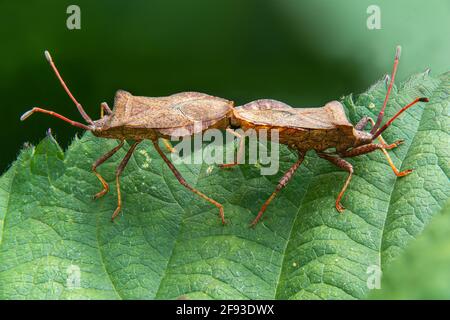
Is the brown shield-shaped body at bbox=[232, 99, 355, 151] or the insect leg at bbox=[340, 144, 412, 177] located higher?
the brown shield-shaped body at bbox=[232, 99, 355, 151]

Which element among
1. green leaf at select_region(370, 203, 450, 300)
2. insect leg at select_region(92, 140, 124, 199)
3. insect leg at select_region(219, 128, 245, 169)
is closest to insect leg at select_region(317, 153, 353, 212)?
insect leg at select_region(219, 128, 245, 169)

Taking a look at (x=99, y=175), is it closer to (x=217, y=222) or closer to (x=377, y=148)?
(x=217, y=222)

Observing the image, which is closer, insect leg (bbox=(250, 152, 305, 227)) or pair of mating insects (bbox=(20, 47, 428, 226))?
insect leg (bbox=(250, 152, 305, 227))

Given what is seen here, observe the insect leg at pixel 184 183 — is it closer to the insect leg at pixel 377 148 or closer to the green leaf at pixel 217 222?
the green leaf at pixel 217 222

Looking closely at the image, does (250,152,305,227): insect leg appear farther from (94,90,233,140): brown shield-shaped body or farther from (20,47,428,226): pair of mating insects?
(94,90,233,140): brown shield-shaped body

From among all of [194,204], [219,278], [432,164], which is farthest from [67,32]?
[432,164]

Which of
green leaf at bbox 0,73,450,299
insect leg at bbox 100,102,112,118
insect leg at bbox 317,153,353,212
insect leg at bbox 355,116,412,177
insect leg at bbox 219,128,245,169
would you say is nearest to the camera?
green leaf at bbox 0,73,450,299

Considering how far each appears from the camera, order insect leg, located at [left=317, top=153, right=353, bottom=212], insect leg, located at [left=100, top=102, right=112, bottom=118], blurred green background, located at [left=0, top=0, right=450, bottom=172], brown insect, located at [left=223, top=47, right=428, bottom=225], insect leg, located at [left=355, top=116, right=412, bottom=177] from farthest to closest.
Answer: blurred green background, located at [left=0, top=0, right=450, bottom=172] → insect leg, located at [left=100, top=102, right=112, bottom=118] → brown insect, located at [left=223, top=47, right=428, bottom=225] → insect leg, located at [left=317, top=153, right=353, bottom=212] → insect leg, located at [left=355, top=116, right=412, bottom=177]

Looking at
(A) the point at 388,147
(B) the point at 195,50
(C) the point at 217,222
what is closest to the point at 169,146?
(C) the point at 217,222
